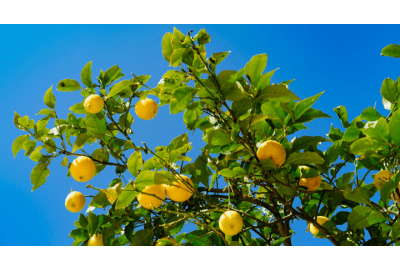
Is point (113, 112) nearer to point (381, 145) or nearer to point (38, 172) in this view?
point (38, 172)

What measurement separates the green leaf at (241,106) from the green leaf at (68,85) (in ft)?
3.33

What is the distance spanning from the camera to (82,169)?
163cm

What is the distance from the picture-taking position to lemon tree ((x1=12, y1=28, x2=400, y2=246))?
1.20 metres

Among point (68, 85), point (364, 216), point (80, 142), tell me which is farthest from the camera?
point (68, 85)

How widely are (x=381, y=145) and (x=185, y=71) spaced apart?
34.2 inches

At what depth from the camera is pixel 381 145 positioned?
4.31ft

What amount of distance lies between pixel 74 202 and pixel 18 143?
44 cm

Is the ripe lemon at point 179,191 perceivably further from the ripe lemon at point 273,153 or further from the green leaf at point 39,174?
the green leaf at point 39,174

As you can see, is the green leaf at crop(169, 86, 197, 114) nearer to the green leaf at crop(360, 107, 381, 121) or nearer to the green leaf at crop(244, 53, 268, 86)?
the green leaf at crop(244, 53, 268, 86)

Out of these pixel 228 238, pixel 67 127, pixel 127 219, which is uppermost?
pixel 67 127

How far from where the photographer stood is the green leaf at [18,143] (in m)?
1.69

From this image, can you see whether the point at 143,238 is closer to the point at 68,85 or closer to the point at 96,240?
the point at 96,240

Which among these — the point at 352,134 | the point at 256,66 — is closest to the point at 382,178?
the point at 352,134

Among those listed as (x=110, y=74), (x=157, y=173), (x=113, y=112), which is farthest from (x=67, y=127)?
(x=157, y=173)
